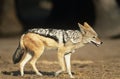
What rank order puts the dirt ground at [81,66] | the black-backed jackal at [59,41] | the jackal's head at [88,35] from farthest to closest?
the dirt ground at [81,66], the jackal's head at [88,35], the black-backed jackal at [59,41]

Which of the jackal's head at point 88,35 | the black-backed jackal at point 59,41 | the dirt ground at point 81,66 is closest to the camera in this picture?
the black-backed jackal at point 59,41

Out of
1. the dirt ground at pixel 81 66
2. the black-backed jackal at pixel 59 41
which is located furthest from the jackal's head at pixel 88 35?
the dirt ground at pixel 81 66

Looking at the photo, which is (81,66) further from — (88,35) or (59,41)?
(59,41)

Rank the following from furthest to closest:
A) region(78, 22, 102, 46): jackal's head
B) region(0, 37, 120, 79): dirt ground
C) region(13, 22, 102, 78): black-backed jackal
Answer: region(0, 37, 120, 79): dirt ground < region(78, 22, 102, 46): jackal's head < region(13, 22, 102, 78): black-backed jackal

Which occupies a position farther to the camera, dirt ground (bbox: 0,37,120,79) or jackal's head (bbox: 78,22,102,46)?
dirt ground (bbox: 0,37,120,79)

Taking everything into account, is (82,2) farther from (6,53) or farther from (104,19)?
(6,53)

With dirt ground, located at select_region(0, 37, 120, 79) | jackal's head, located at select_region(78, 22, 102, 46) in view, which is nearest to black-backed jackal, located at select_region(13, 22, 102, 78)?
jackal's head, located at select_region(78, 22, 102, 46)

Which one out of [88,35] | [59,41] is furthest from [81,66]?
[59,41]

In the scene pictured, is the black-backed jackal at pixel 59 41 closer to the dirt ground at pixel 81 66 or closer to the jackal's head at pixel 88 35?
the jackal's head at pixel 88 35

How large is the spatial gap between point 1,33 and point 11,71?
1384 centimetres

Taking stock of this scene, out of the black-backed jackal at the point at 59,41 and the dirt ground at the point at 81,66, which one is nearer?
the black-backed jackal at the point at 59,41

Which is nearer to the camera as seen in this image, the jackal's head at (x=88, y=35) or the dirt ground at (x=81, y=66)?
the jackal's head at (x=88, y=35)

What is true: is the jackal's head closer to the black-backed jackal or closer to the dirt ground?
the black-backed jackal

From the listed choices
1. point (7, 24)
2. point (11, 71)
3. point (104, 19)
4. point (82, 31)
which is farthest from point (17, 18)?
point (82, 31)
